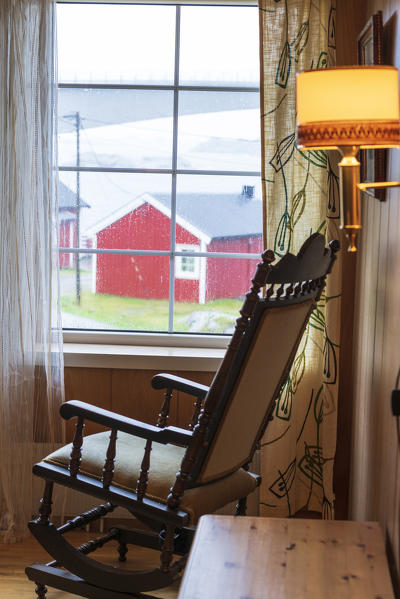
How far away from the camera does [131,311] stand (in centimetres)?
313

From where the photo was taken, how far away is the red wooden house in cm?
305

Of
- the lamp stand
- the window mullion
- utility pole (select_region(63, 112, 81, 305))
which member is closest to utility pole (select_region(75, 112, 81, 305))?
utility pole (select_region(63, 112, 81, 305))

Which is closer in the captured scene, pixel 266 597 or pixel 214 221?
pixel 266 597

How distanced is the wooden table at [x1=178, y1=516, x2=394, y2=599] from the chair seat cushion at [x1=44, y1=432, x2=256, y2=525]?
417 millimetres

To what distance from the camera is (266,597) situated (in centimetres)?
136

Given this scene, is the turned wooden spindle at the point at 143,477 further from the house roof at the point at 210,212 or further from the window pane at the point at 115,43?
the window pane at the point at 115,43

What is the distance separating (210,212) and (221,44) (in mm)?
679

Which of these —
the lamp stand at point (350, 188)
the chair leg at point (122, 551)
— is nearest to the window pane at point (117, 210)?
the chair leg at point (122, 551)

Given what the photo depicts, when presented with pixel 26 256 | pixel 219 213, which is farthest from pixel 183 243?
pixel 26 256

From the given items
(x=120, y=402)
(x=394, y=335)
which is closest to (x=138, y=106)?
(x=120, y=402)

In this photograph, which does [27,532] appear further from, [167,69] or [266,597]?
[167,69]

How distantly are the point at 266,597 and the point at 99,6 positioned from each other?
8.06 feet

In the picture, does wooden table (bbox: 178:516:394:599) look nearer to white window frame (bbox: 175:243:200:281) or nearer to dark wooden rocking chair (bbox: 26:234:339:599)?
dark wooden rocking chair (bbox: 26:234:339:599)

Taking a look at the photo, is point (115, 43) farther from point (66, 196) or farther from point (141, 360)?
point (141, 360)
